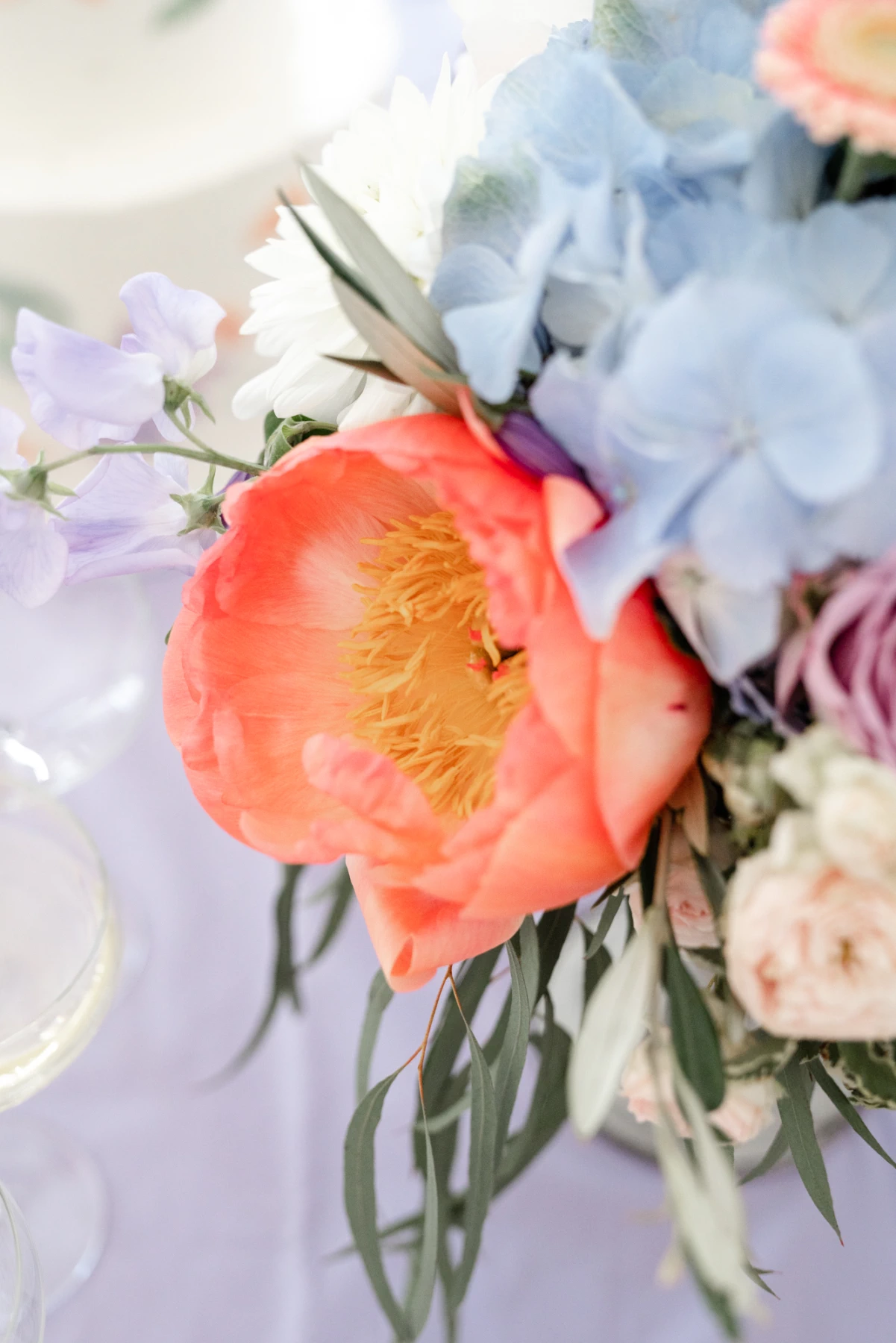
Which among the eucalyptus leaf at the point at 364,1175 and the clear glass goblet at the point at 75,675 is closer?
the eucalyptus leaf at the point at 364,1175

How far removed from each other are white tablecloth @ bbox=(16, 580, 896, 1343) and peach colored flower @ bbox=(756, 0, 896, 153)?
1.25 ft

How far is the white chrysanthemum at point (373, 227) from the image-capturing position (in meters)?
0.24

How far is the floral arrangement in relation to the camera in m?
0.18

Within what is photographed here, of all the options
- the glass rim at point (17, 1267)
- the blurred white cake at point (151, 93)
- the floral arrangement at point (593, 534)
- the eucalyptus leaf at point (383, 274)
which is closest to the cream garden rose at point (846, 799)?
the floral arrangement at point (593, 534)

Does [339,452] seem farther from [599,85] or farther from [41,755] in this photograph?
[41,755]

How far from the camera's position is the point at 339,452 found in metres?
0.23

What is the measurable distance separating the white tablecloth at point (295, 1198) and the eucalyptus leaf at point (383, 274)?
35cm

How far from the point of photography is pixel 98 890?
0.41 meters

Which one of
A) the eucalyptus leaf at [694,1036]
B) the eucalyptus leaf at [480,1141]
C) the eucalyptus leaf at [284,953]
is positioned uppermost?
the eucalyptus leaf at [694,1036]

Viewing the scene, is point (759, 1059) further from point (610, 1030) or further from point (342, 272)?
point (342, 272)

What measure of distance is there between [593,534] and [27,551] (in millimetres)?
137

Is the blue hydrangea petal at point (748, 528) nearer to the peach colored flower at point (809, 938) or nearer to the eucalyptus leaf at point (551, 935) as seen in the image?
the peach colored flower at point (809, 938)

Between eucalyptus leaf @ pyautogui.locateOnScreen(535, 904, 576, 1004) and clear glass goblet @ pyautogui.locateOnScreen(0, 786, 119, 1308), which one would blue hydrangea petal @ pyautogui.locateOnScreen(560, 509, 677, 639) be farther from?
clear glass goblet @ pyautogui.locateOnScreen(0, 786, 119, 1308)

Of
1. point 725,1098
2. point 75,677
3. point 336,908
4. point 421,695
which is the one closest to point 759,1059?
point 725,1098
